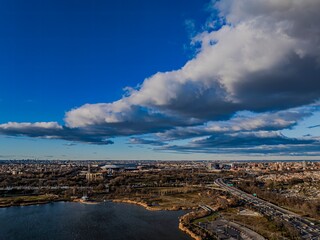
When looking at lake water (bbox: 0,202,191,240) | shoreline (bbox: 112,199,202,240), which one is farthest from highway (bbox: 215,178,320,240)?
lake water (bbox: 0,202,191,240)

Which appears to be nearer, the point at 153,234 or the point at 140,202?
the point at 153,234

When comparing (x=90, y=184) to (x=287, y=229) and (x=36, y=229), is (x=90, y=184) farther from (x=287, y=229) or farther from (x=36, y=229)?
(x=287, y=229)

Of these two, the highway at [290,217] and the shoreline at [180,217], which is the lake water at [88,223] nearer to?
the shoreline at [180,217]

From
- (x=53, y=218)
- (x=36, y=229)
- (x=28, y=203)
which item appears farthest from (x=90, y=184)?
(x=36, y=229)

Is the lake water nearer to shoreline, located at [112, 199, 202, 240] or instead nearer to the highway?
shoreline, located at [112, 199, 202, 240]

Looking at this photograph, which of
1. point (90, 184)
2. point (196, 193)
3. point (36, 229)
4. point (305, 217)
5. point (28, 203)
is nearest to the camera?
point (36, 229)

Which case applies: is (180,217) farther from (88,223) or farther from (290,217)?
(290,217)

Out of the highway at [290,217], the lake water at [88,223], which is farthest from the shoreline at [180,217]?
the highway at [290,217]

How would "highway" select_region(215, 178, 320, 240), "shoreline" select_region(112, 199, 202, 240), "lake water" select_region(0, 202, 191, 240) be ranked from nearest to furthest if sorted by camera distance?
"shoreline" select_region(112, 199, 202, 240), "highway" select_region(215, 178, 320, 240), "lake water" select_region(0, 202, 191, 240)
